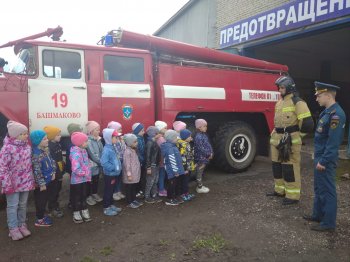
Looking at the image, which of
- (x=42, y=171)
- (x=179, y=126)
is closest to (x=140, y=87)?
(x=179, y=126)

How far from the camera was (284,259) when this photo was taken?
312 centimetres

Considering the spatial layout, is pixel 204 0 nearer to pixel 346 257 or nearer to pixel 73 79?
pixel 73 79

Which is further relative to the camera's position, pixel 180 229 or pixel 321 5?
pixel 321 5

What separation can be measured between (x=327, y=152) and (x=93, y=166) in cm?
313

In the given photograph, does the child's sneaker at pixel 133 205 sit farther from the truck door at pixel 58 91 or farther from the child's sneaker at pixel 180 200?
the truck door at pixel 58 91

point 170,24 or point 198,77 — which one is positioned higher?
point 170,24

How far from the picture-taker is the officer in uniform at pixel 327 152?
3.58 m

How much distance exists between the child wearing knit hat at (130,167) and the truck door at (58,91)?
3.03ft

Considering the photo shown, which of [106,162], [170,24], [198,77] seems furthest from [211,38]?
[106,162]

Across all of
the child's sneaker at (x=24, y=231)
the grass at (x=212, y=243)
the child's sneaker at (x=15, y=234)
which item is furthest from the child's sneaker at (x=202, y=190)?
the child's sneaker at (x=15, y=234)

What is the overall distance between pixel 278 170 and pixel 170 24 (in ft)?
47.8

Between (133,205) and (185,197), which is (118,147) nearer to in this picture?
(133,205)

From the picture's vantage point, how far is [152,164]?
185 inches

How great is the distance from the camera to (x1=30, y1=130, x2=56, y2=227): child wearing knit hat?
3.73m
